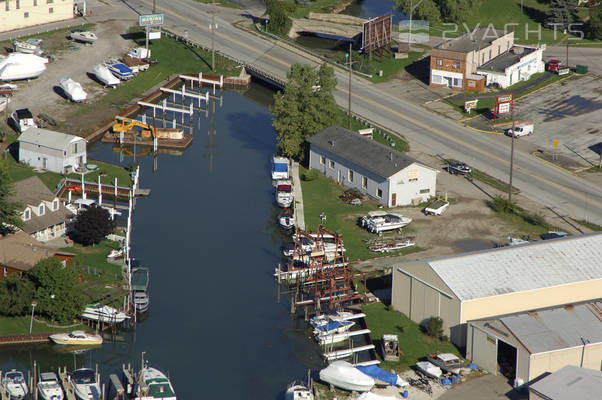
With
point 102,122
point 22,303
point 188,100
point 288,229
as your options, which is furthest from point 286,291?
point 188,100

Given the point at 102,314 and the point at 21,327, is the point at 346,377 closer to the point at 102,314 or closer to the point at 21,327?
the point at 102,314

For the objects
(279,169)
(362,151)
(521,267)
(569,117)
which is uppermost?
(362,151)

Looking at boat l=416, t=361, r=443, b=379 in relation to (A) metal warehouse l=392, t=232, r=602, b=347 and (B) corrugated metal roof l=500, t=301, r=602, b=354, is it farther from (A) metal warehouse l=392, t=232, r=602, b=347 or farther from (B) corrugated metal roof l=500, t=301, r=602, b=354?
(B) corrugated metal roof l=500, t=301, r=602, b=354

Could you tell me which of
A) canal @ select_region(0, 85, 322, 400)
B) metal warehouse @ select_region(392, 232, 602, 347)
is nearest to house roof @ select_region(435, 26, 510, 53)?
canal @ select_region(0, 85, 322, 400)

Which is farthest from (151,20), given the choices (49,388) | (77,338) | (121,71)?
(49,388)

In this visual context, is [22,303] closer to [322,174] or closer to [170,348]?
[170,348]

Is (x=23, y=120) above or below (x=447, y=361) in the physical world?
above

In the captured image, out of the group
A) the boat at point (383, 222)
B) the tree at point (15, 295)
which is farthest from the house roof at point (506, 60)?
the tree at point (15, 295)
